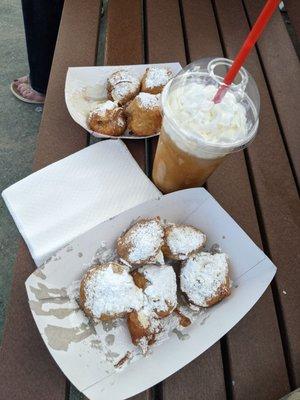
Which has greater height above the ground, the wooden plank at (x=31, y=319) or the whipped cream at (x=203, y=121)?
the whipped cream at (x=203, y=121)

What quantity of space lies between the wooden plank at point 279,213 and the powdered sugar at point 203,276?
0.17m

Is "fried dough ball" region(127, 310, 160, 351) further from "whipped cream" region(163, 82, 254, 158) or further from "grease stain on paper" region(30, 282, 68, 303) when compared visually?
"whipped cream" region(163, 82, 254, 158)

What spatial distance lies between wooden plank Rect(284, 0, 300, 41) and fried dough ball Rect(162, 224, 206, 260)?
1.27 m

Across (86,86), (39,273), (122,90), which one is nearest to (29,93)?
(86,86)

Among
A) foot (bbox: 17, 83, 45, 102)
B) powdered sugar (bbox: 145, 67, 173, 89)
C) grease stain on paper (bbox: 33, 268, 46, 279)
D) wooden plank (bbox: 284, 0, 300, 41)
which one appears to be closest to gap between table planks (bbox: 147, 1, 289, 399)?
powdered sugar (bbox: 145, 67, 173, 89)

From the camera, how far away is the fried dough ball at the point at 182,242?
2.82ft

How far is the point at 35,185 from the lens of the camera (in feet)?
3.17

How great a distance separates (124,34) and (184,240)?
86cm

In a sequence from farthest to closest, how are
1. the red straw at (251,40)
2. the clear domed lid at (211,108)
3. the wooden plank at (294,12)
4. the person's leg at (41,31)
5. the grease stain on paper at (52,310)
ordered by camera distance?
the wooden plank at (294,12), the person's leg at (41,31), the clear domed lid at (211,108), the grease stain on paper at (52,310), the red straw at (251,40)

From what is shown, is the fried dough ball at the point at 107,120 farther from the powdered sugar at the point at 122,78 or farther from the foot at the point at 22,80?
the foot at the point at 22,80

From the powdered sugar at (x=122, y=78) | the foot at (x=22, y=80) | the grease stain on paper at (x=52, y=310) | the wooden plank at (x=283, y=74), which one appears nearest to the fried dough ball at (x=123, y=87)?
the powdered sugar at (x=122, y=78)

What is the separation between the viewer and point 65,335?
0.77 meters

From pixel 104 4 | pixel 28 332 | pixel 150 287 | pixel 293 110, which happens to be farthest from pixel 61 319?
pixel 104 4

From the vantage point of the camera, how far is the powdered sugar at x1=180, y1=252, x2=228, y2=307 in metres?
0.83
